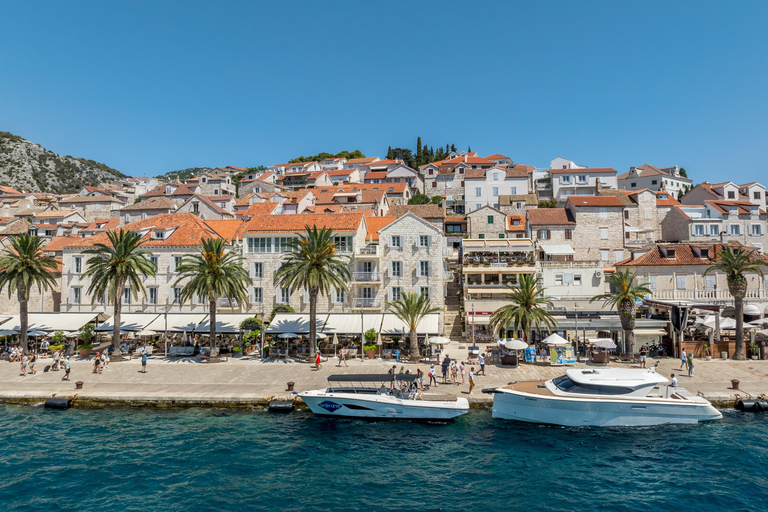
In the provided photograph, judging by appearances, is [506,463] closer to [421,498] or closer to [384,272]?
[421,498]

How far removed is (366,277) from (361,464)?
26808 mm

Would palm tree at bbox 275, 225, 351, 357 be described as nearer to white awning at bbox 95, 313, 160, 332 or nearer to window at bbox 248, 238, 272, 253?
window at bbox 248, 238, 272, 253

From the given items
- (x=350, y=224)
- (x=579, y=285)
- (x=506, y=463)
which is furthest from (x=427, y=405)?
(x=579, y=285)

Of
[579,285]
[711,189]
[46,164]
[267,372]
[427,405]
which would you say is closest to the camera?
[427,405]

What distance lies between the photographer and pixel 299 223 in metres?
51.8

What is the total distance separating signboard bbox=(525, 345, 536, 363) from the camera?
4053cm

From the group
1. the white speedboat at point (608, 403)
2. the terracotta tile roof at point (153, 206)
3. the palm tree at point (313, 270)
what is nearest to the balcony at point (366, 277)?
the palm tree at point (313, 270)

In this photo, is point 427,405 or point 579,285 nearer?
point 427,405

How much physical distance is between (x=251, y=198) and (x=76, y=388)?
3053 inches

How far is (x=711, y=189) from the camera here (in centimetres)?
9381

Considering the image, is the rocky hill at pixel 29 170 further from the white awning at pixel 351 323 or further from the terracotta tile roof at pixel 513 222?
the white awning at pixel 351 323

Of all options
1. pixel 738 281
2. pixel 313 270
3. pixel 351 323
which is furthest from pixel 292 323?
pixel 738 281

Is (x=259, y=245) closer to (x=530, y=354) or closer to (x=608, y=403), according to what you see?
(x=530, y=354)

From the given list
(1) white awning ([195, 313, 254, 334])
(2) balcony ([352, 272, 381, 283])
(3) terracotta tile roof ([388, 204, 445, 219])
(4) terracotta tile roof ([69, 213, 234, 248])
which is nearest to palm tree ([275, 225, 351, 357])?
(1) white awning ([195, 313, 254, 334])
